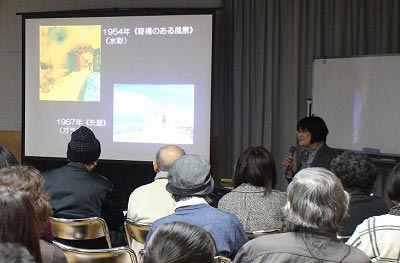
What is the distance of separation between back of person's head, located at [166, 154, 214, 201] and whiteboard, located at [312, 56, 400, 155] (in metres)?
3.12

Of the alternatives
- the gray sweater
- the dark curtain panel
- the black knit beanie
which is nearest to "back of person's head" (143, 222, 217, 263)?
the gray sweater

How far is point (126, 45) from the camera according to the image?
6.00 m

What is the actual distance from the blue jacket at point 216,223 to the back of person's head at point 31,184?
0.50 meters

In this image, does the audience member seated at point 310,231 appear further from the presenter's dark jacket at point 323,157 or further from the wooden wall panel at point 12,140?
the wooden wall panel at point 12,140

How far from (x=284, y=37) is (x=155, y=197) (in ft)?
11.3

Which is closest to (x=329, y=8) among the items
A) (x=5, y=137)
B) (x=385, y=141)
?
(x=385, y=141)

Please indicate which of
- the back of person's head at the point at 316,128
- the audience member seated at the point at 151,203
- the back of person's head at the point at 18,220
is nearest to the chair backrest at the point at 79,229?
the audience member seated at the point at 151,203

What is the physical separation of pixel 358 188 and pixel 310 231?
1.06 metres

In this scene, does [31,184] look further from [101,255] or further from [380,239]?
[380,239]

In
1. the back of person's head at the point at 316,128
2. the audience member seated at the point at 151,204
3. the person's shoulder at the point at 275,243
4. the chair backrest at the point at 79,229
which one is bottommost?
the chair backrest at the point at 79,229

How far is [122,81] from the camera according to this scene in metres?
6.03

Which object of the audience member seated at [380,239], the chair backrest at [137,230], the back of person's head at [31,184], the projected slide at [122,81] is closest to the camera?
the back of person's head at [31,184]

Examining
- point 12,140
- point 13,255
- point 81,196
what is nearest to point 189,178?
point 81,196

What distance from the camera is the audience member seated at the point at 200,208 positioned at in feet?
7.89
